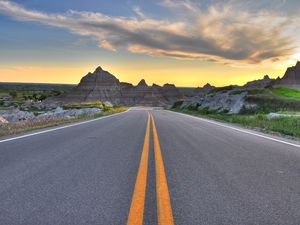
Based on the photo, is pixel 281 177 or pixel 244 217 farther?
pixel 281 177

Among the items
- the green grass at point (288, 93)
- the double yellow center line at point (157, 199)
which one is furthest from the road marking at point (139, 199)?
the green grass at point (288, 93)

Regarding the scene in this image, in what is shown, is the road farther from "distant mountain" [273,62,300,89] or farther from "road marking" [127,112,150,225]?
"distant mountain" [273,62,300,89]

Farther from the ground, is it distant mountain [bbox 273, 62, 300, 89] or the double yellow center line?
distant mountain [bbox 273, 62, 300, 89]

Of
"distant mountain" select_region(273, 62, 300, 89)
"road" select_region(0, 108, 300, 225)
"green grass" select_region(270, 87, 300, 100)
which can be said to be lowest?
"road" select_region(0, 108, 300, 225)

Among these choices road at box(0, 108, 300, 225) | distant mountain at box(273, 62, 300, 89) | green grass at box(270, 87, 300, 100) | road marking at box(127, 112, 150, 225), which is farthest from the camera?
distant mountain at box(273, 62, 300, 89)

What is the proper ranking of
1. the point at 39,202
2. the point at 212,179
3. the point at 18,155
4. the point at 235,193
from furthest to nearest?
1. the point at 18,155
2. the point at 212,179
3. the point at 235,193
4. the point at 39,202

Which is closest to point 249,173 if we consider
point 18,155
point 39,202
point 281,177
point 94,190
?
point 281,177

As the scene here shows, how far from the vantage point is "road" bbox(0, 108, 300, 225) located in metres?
3.78

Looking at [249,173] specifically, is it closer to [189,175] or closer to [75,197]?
[189,175]

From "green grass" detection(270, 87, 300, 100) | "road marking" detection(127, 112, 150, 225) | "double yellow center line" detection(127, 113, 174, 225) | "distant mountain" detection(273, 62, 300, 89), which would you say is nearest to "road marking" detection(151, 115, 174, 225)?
"double yellow center line" detection(127, 113, 174, 225)

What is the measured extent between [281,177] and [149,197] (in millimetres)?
2703

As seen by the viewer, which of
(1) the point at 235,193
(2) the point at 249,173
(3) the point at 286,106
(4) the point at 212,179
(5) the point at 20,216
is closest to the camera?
(5) the point at 20,216

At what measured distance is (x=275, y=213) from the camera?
3945 mm

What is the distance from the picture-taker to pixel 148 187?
502 centimetres
